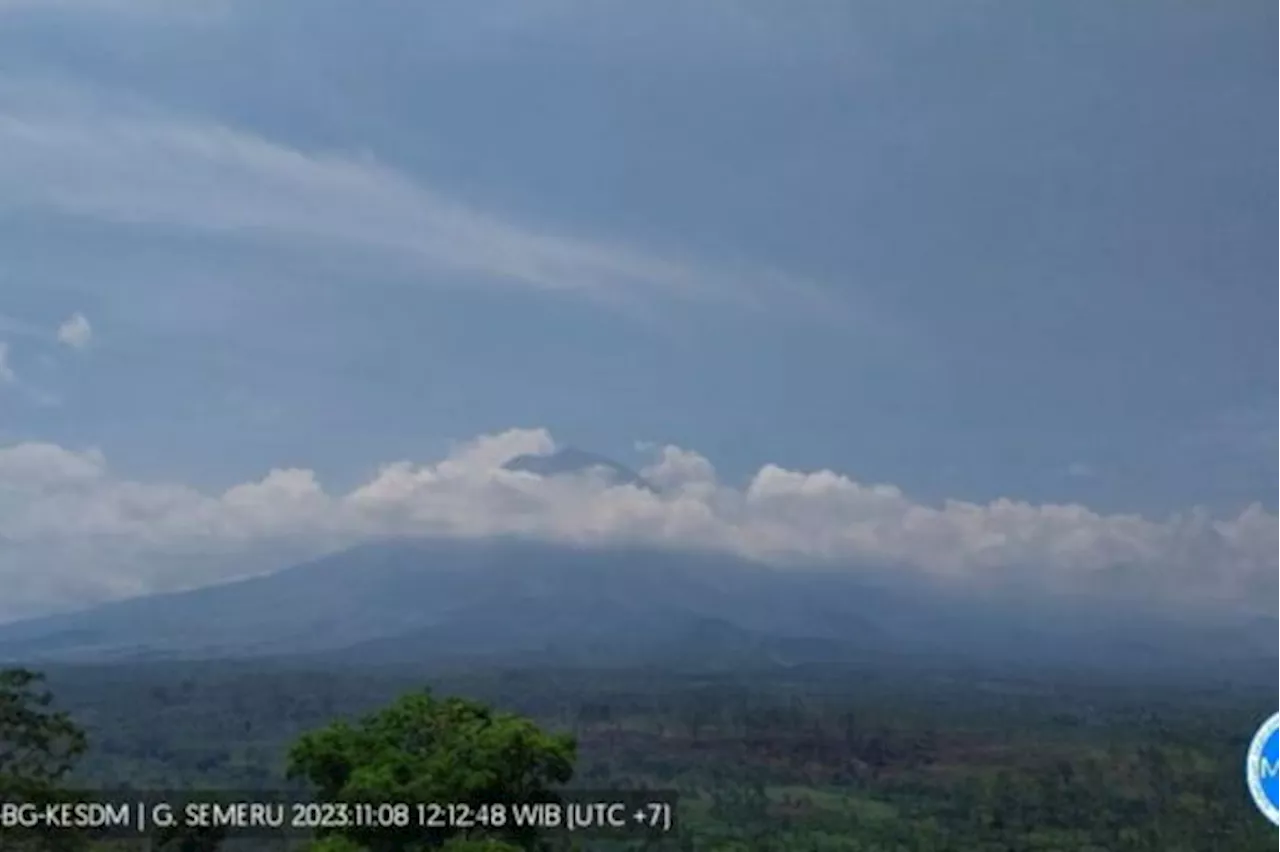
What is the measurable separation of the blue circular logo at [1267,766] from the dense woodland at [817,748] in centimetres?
648

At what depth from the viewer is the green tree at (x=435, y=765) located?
761 centimetres

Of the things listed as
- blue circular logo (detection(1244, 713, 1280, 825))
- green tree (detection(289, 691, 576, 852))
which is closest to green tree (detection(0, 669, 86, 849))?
green tree (detection(289, 691, 576, 852))

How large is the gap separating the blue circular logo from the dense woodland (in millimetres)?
6479

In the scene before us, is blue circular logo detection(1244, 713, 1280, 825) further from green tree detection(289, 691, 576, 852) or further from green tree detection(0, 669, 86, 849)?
green tree detection(0, 669, 86, 849)

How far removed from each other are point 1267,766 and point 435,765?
568 cm

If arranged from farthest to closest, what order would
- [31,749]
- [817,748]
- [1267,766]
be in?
[817,748], [1267,766], [31,749]

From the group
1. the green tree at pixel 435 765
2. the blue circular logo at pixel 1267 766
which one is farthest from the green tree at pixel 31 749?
the blue circular logo at pixel 1267 766

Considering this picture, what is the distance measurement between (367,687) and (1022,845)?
95.5 ft

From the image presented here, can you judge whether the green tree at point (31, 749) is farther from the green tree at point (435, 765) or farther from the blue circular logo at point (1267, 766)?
the blue circular logo at point (1267, 766)

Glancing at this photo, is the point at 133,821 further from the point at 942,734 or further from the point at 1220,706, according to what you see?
the point at 1220,706

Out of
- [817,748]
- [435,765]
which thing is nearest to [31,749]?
[435,765]

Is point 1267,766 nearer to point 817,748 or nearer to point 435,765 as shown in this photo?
point 435,765

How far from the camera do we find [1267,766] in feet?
29.8

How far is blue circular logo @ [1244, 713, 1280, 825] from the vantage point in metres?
9.00
